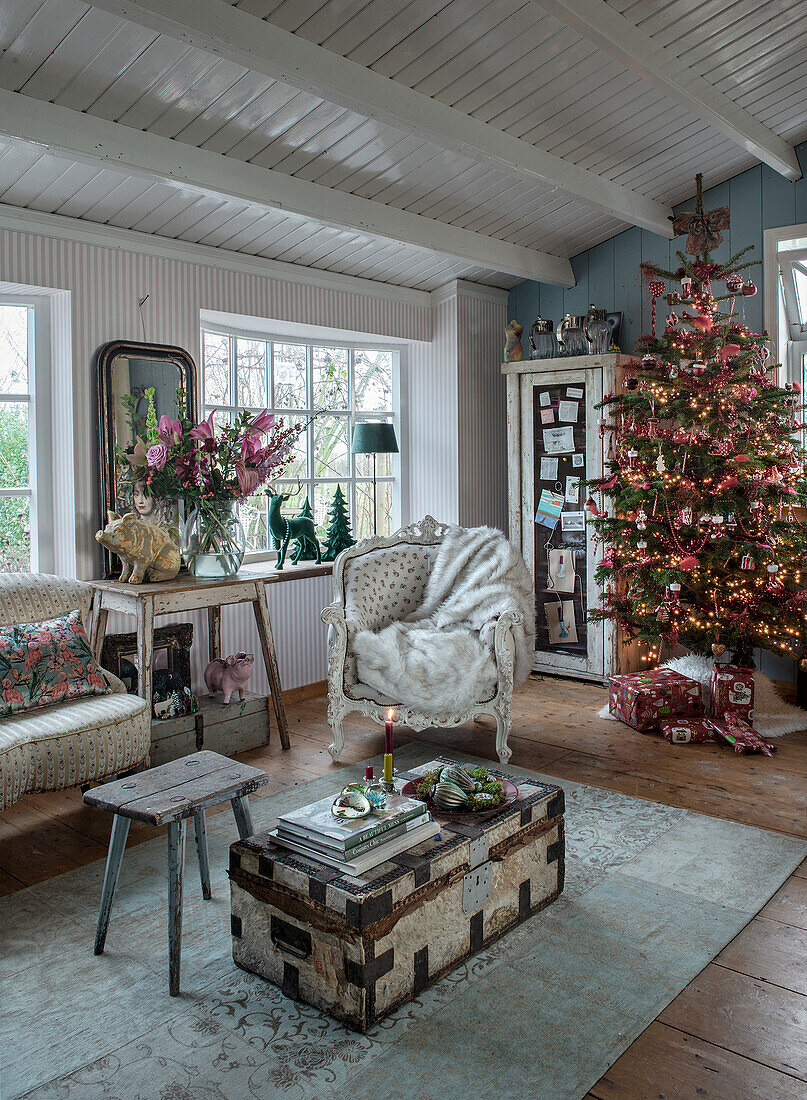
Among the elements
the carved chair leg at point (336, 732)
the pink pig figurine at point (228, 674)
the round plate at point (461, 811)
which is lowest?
the carved chair leg at point (336, 732)

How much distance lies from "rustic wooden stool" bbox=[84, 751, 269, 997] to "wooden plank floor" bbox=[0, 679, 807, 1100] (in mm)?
654

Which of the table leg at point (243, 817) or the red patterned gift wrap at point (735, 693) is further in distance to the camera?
the red patterned gift wrap at point (735, 693)

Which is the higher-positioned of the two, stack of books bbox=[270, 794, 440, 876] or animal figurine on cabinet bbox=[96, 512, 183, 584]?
animal figurine on cabinet bbox=[96, 512, 183, 584]

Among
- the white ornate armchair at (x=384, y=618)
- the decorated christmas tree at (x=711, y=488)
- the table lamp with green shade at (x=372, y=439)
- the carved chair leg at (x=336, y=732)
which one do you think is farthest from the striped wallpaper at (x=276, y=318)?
the decorated christmas tree at (x=711, y=488)

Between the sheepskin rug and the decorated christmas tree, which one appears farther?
the sheepskin rug

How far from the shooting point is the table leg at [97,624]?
354 cm

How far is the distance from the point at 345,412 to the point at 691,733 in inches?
104

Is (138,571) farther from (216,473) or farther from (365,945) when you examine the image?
(365,945)

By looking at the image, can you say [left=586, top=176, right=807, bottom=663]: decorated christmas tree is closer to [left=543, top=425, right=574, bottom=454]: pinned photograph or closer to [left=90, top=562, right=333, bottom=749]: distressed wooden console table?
[left=543, top=425, right=574, bottom=454]: pinned photograph

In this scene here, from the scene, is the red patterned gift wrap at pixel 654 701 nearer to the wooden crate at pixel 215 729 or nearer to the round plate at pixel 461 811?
the wooden crate at pixel 215 729

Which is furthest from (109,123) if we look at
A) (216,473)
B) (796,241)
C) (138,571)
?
(796,241)

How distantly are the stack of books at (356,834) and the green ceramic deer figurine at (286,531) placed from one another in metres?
2.54

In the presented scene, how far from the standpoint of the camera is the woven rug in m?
1.72

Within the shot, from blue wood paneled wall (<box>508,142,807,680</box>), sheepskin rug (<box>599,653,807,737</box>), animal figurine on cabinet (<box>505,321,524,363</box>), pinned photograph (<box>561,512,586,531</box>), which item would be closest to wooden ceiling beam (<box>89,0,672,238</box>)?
blue wood paneled wall (<box>508,142,807,680</box>)
